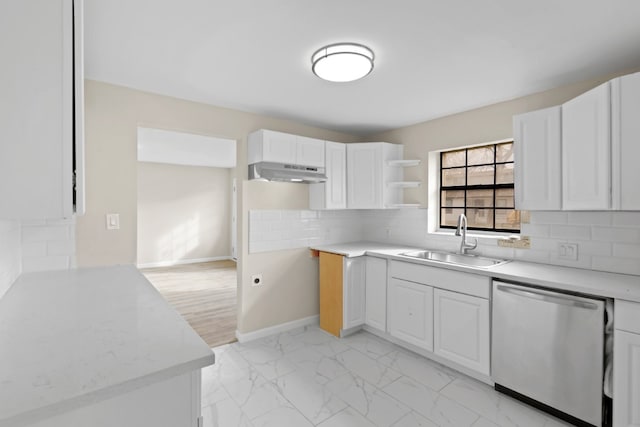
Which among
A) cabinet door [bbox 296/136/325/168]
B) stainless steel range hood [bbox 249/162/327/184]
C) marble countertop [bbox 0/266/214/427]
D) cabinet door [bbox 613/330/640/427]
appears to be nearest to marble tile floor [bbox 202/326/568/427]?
cabinet door [bbox 613/330/640/427]

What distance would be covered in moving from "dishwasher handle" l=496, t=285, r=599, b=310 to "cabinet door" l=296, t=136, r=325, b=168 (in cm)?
211

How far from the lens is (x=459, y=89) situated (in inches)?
99.1

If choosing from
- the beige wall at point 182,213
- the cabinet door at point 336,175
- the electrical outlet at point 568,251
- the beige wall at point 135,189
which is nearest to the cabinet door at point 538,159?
the electrical outlet at point 568,251

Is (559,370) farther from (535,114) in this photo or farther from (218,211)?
(218,211)

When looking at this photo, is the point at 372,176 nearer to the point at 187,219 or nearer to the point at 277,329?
the point at 277,329

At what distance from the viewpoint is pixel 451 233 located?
329 cm

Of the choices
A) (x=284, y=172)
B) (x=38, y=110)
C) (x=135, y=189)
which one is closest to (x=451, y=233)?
(x=284, y=172)

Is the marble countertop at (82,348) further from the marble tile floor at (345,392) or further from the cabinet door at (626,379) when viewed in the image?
the cabinet door at (626,379)

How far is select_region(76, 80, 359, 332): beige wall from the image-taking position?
2.35 m

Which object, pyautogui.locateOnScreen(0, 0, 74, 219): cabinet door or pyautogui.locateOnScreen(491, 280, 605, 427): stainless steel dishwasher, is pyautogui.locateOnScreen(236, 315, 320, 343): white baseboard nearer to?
pyautogui.locateOnScreen(491, 280, 605, 427): stainless steel dishwasher

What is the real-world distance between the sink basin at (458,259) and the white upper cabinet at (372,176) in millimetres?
674

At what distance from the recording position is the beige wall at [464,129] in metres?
2.49

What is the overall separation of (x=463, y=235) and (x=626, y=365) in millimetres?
1475

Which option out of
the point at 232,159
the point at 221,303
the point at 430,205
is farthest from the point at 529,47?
the point at 232,159
